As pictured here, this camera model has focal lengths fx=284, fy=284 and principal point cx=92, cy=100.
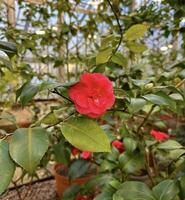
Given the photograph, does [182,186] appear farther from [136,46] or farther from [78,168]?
[78,168]

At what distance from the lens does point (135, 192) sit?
2.00 ft

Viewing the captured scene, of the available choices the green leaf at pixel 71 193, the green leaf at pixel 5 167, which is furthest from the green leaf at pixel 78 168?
the green leaf at pixel 5 167

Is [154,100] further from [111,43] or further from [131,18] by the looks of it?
[131,18]

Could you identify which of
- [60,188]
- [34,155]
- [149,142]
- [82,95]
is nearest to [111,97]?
[82,95]

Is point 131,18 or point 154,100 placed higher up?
point 131,18

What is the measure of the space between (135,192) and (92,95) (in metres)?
0.25

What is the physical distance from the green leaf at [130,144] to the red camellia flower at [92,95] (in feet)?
1.49

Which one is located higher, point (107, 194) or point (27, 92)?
point (27, 92)

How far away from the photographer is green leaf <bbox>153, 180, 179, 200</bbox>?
0.59m

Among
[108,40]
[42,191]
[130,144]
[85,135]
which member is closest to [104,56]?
[108,40]

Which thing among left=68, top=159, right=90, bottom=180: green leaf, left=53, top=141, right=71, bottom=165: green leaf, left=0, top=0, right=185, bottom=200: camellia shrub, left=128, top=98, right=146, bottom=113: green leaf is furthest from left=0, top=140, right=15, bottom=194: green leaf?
left=68, top=159, right=90, bottom=180: green leaf

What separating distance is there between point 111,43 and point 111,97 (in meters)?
0.22

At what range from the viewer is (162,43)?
2902 mm

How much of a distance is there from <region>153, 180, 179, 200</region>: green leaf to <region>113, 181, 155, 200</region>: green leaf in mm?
16
